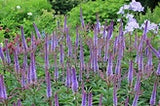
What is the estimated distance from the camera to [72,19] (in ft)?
27.7

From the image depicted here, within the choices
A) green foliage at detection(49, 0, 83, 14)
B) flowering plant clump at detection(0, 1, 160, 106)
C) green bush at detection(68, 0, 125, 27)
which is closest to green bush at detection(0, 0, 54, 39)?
green bush at detection(68, 0, 125, 27)

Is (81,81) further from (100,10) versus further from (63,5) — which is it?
(63,5)

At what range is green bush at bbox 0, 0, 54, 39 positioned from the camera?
805 cm

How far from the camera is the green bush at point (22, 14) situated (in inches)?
317

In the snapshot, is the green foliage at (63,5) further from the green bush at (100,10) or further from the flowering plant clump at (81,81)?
the flowering plant clump at (81,81)

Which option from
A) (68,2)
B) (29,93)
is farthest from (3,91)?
(68,2)

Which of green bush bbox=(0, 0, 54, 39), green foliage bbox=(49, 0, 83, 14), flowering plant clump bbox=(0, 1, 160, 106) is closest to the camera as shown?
flowering plant clump bbox=(0, 1, 160, 106)

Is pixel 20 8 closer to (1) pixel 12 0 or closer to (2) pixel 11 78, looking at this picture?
(1) pixel 12 0

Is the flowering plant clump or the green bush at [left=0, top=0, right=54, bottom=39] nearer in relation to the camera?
the flowering plant clump

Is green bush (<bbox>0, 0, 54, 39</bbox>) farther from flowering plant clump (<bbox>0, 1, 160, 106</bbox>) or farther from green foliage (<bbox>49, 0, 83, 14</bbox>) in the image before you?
flowering plant clump (<bbox>0, 1, 160, 106</bbox>)

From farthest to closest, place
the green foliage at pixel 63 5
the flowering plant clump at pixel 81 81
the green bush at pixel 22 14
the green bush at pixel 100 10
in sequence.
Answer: the green foliage at pixel 63 5 → the green bush at pixel 100 10 → the green bush at pixel 22 14 → the flowering plant clump at pixel 81 81

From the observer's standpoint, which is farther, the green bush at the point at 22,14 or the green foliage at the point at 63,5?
the green foliage at the point at 63,5

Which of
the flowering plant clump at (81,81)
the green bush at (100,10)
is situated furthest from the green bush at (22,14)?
the flowering plant clump at (81,81)

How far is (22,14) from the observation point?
29.5 feet
